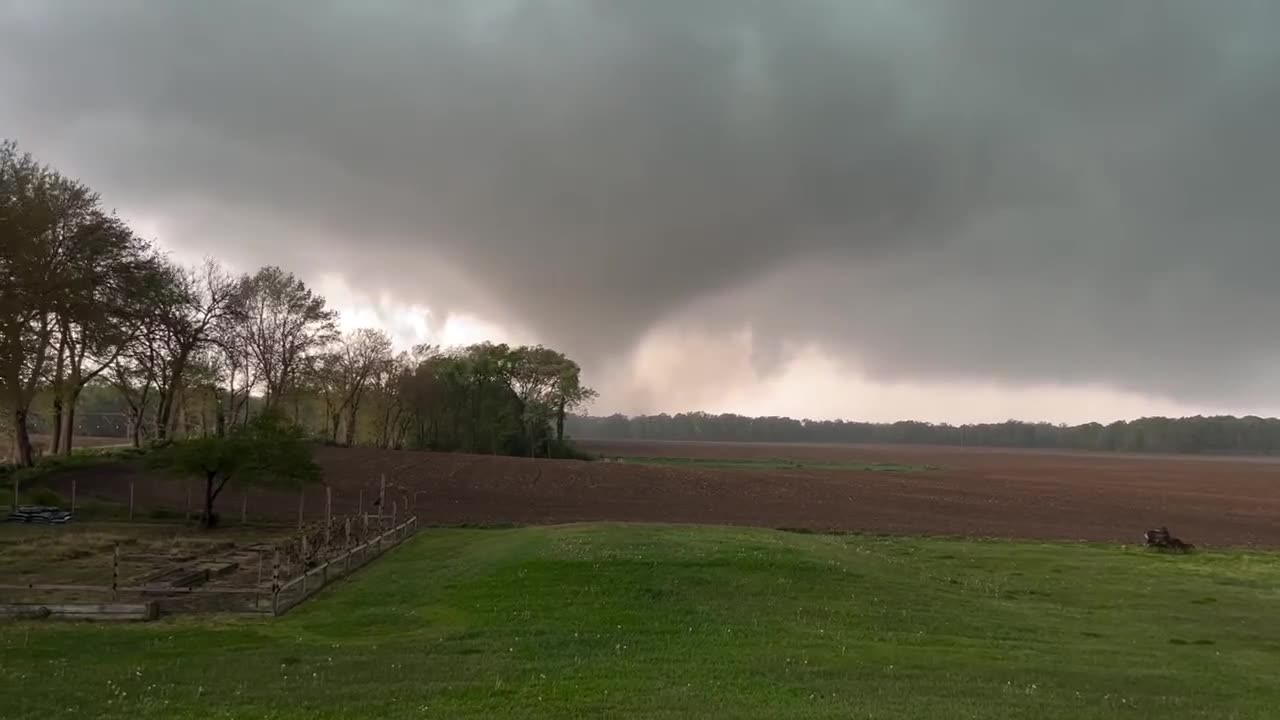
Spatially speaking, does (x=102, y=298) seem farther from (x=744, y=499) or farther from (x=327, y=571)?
(x=744, y=499)

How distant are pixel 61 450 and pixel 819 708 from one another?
77243 millimetres

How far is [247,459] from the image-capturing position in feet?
131

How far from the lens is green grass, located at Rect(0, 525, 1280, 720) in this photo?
36.8 ft

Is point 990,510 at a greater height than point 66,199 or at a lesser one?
lesser

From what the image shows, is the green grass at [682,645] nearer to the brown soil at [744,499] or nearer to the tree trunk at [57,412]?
the brown soil at [744,499]

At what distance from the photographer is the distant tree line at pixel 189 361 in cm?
4172

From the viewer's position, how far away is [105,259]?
50688 mm

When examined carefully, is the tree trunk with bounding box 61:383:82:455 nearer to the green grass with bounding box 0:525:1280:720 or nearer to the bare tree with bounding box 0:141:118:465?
the bare tree with bounding box 0:141:118:465

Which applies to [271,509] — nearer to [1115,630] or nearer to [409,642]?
[409,642]

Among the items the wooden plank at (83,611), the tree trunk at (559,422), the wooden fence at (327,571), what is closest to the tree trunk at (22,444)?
the wooden fence at (327,571)

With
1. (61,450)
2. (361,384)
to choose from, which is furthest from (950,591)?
(361,384)

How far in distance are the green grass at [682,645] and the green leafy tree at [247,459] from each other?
60.5 ft

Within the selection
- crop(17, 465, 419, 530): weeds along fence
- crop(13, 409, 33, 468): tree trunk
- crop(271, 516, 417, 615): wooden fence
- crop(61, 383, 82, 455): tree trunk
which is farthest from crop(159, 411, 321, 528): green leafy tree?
crop(61, 383, 82, 455): tree trunk

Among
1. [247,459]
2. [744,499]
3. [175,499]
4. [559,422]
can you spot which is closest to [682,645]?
[247,459]
